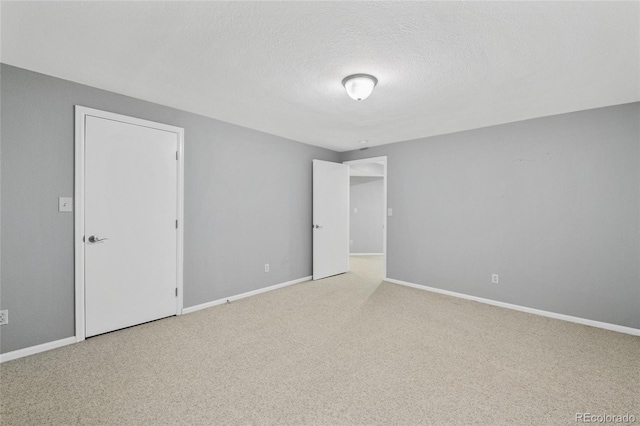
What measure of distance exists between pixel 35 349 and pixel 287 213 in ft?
10.3

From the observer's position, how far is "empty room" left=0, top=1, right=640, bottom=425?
70.2 inches

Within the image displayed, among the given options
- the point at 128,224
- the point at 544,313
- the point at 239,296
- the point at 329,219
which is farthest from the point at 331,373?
the point at 329,219

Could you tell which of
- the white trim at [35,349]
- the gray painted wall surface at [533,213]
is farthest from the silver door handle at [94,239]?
the gray painted wall surface at [533,213]

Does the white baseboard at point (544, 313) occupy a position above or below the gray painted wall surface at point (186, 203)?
below

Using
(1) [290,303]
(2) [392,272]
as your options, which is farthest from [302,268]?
(2) [392,272]

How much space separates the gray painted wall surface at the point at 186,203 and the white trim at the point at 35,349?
40 mm

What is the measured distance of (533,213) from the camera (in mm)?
3535

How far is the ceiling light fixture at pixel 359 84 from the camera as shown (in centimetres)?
239

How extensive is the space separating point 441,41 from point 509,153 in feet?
8.13

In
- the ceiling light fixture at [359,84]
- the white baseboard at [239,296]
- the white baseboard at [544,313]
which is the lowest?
the white baseboard at [544,313]

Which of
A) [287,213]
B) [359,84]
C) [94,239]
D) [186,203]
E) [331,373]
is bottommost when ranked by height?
[331,373]

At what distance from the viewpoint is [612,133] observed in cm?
305

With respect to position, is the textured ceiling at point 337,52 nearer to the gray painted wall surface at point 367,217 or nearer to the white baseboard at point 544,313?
the white baseboard at point 544,313

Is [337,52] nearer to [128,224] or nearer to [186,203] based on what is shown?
[186,203]
